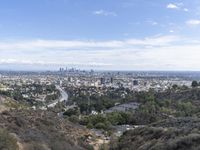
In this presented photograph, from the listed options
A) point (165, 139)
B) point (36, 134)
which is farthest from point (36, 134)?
point (165, 139)

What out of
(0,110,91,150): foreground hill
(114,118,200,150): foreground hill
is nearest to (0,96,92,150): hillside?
(0,110,91,150): foreground hill

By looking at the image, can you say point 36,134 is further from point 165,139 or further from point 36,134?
point 165,139

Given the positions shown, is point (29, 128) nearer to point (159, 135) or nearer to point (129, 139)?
point (129, 139)

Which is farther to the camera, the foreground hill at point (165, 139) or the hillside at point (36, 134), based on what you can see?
the hillside at point (36, 134)

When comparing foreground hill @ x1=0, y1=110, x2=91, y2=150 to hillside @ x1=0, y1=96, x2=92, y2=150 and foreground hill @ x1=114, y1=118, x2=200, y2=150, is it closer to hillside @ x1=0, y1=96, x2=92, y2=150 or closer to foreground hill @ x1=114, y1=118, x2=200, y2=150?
hillside @ x1=0, y1=96, x2=92, y2=150

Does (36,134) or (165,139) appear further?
(36,134)

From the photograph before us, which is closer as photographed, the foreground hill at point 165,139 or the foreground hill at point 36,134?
the foreground hill at point 165,139

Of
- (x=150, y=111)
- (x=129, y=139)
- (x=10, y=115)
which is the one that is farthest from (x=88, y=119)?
(x=129, y=139)

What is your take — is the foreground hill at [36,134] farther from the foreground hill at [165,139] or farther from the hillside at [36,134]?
the foreground hill at [165,139]

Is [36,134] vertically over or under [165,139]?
under

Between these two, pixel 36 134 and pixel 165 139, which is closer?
pixel 165 139

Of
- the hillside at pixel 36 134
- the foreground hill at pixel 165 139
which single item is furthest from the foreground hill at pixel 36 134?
the foreground hill at pixel 165 139
